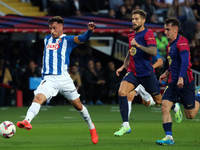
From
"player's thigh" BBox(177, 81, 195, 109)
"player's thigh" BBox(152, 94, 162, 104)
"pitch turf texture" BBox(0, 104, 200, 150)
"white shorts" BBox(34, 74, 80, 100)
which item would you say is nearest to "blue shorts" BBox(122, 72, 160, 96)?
"player's thigh" BBox(152, 94, 162, 104)

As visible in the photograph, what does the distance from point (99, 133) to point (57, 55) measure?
2.18 metres

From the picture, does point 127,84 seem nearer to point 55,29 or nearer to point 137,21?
point 137,21

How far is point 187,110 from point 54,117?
592cm

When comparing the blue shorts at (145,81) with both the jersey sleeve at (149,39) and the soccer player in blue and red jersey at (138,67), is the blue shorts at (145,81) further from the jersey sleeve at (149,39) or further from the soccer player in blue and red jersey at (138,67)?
the jersey sleeve at (149,39)

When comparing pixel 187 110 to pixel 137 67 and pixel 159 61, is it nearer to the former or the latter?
pixel 137 67

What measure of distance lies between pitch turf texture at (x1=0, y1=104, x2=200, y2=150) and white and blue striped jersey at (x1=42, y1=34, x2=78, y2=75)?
3.99ft

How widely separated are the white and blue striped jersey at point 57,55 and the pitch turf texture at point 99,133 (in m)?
1.22

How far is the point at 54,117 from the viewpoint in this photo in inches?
538

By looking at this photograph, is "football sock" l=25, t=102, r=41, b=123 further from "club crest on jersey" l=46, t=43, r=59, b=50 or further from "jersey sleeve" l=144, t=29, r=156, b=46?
"jersey sleeve" l=144, t=29, r=156, b=46

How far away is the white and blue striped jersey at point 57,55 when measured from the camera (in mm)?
8352

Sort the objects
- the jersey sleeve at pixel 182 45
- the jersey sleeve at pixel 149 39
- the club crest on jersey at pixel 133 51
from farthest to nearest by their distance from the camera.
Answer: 1. the club crest on jersey at pixel 133 51
2. the jersey sleeve at pixel 149 39
3. the jersey sleeve at pixel 182 45

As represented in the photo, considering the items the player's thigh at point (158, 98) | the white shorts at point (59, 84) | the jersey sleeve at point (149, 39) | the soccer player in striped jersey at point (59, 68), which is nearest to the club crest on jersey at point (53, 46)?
the soccer player in striped jersey at point (59, 68)

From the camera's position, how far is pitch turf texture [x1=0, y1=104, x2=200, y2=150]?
7.89 m

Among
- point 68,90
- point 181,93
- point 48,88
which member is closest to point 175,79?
point 181,93
